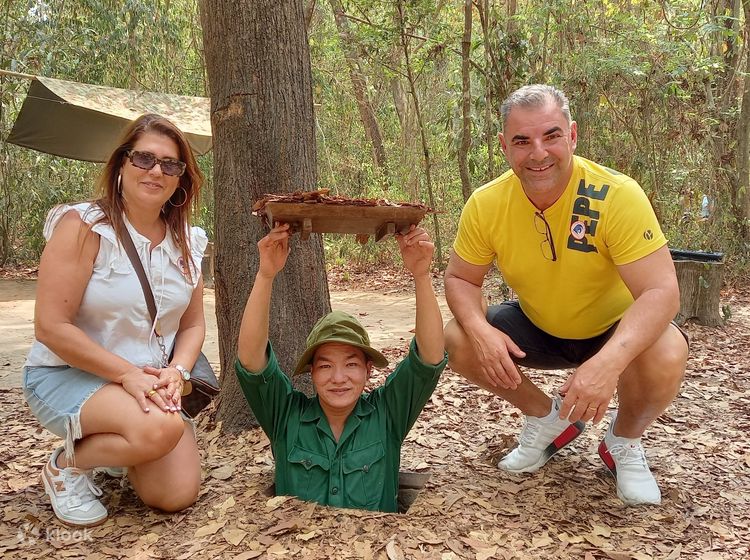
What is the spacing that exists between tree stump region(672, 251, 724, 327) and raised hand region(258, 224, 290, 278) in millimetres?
4440

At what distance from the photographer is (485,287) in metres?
8.43

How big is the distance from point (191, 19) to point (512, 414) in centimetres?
871

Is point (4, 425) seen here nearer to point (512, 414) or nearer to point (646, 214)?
point (512, 414)

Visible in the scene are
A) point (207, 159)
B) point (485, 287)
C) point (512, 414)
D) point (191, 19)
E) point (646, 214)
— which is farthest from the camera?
point (207, 159)

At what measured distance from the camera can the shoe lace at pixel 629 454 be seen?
2.56m

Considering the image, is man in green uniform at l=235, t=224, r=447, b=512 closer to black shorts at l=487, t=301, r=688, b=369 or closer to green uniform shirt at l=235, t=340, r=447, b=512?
green uniform shirt at l=235, t=340, r=447, b=512

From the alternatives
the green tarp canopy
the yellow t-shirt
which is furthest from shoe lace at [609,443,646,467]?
the green tarp canopy

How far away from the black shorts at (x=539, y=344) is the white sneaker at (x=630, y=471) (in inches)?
12.6

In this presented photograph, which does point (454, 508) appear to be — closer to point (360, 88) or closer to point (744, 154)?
point (744, 154)

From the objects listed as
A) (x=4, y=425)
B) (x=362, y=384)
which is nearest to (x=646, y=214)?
(x=362, y=384)

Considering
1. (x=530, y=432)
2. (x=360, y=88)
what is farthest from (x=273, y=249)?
(x=360, y=88)

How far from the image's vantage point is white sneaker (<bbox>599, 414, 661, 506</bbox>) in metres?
2.49
